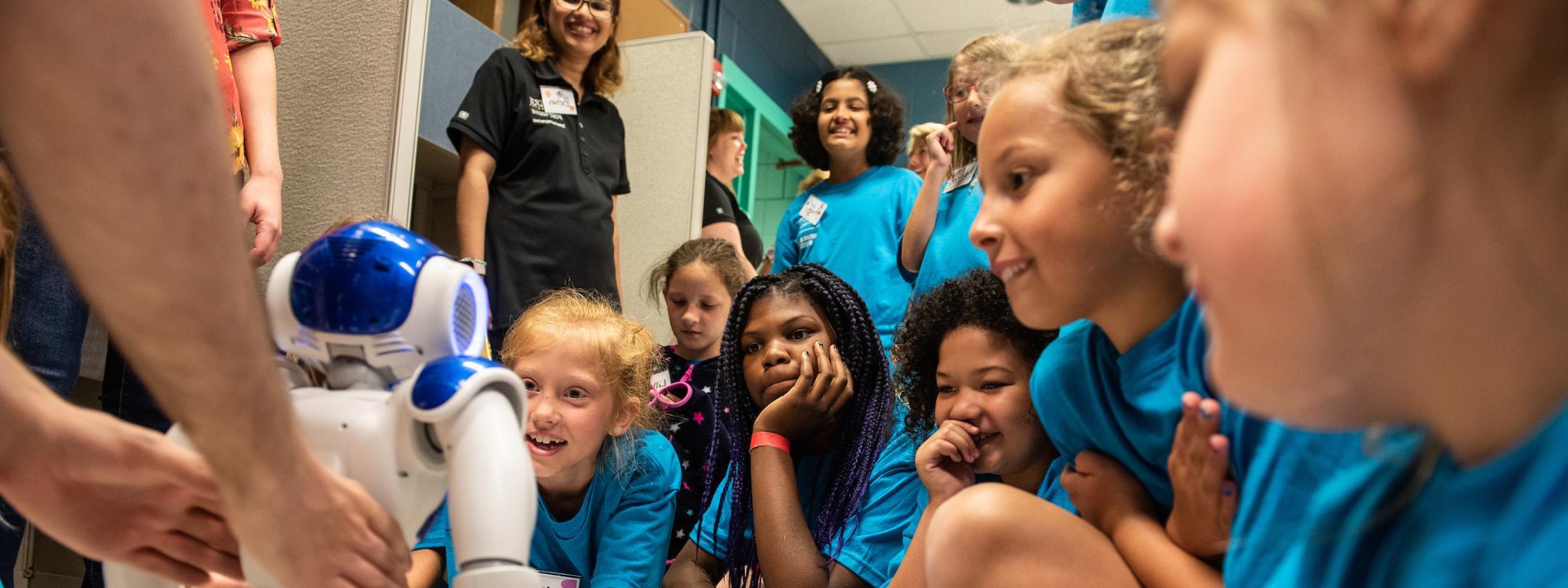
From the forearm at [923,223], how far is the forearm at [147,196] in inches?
62.9

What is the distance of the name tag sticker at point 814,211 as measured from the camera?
2.61m

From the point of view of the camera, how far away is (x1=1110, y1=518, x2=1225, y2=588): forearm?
76 cm

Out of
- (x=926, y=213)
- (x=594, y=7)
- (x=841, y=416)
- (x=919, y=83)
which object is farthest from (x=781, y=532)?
(x=919, y=83)

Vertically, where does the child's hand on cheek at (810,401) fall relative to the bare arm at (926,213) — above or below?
below

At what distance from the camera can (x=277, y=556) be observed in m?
0.62

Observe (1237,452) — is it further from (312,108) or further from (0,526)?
(312,108)

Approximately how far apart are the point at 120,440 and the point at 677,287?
1.69 meters

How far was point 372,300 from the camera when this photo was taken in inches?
27.4

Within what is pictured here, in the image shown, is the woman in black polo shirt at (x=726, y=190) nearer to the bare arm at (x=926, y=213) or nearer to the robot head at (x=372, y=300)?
the bare arm at (x=926, y=213)

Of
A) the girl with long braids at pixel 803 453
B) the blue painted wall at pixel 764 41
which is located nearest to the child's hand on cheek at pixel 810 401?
the girl with long braids at pixel 803 453

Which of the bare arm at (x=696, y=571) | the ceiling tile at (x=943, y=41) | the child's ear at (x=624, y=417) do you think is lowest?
the bare arm at (x=696, y=571)

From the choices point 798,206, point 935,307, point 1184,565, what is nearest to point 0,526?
point 935,307

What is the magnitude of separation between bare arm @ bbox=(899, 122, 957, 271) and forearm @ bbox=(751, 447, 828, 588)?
0.76 metres

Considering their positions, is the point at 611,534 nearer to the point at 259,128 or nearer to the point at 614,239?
the point at 259,128
